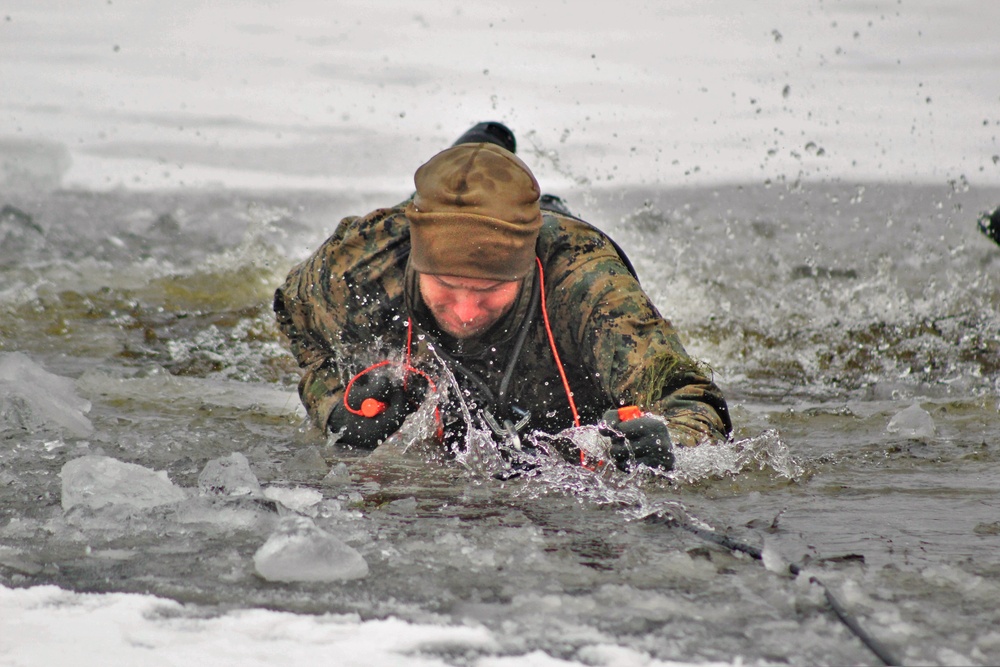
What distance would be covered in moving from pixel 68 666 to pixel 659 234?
25.8 ft

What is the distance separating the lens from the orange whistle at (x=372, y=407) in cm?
348

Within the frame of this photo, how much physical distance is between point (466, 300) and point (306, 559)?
1134 millimetres

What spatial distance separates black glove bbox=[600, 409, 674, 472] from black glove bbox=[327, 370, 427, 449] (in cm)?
92

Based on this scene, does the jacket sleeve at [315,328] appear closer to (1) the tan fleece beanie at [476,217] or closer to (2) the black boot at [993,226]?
(1) the tan fleece beanie at [476,217]

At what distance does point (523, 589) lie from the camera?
2.11 m

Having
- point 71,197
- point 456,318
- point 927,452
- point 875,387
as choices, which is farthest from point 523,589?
point 71,197

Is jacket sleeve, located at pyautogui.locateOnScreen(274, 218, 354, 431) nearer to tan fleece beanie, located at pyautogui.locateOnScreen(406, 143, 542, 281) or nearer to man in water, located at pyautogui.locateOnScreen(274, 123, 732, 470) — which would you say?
man in water, located at pyautogui.locateOnScreen(274, 123, 732, 470)

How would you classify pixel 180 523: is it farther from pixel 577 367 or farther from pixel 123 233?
pixel 123 233

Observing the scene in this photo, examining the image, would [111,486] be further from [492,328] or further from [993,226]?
[993,226]

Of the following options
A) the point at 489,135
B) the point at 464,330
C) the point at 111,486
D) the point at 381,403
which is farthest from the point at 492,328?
the point at 489,135

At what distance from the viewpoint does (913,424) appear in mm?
3969

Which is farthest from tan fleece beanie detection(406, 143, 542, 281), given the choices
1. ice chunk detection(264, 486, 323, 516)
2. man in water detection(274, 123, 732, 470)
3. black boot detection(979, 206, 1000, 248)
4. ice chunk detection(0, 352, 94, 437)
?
black boot detection(979, 206, 1000, 248)

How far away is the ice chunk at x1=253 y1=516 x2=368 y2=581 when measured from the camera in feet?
7.07

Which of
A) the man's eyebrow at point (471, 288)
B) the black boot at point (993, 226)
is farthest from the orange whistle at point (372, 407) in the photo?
the black boot at point (993, 226)
